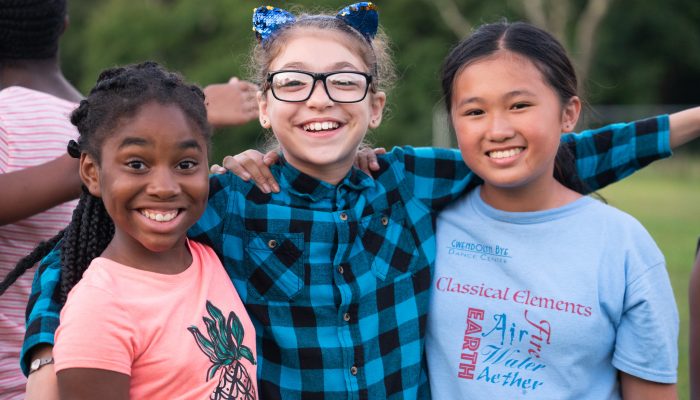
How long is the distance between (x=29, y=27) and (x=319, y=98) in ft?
3.44

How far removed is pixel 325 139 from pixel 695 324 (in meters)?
1.58

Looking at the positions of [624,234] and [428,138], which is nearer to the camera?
[624,234]

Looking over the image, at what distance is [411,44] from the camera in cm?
2602

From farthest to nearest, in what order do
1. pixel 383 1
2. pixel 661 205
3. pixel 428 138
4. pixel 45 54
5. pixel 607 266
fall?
pixel 383 1 < pixel 428 138 < pixel 661 205 < pixel 45 54 < pixel 607 266

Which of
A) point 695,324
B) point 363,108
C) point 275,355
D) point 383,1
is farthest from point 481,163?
point 383,1

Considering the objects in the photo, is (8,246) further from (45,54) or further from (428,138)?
(428,138)

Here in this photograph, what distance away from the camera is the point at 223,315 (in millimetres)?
2324

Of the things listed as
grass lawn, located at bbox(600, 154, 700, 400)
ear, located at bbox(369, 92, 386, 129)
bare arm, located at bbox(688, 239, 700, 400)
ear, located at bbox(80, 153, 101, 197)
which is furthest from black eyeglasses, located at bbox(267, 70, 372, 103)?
grass lawn, located at bbox(600, 154, 700, 400)

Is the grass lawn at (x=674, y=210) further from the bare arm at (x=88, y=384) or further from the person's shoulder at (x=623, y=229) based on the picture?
the bare arm at (x=88, y=384)

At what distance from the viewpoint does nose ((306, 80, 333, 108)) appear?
2.70 metres

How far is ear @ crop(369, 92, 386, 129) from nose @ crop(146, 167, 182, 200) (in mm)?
902

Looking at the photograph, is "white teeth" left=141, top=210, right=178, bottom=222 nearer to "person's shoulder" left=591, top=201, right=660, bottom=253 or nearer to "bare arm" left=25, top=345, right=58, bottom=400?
"bare arm" left=25, top=345, right=58, bottom=400

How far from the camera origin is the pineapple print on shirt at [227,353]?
86.9 inches

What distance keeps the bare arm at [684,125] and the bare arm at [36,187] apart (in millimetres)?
2033
